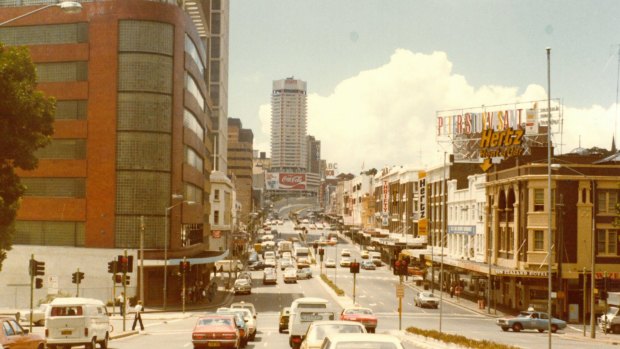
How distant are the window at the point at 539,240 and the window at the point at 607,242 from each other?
460 cm

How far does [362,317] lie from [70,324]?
17.0 m

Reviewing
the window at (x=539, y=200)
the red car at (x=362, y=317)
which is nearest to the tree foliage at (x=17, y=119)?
the red car at (x=362, y=317)

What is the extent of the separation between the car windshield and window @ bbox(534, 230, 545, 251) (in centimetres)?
4815

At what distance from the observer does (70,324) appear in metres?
31.6

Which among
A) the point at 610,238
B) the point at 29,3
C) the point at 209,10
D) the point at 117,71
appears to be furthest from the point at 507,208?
the point at 209,10

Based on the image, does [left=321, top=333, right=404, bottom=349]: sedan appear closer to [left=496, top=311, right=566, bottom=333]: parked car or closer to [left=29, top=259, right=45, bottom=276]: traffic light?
[left=29, top=259, right=45, bottom=276]: traffic light

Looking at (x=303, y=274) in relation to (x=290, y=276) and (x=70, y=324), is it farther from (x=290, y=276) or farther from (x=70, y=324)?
(x=70, y=324)

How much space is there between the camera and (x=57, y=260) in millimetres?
69625

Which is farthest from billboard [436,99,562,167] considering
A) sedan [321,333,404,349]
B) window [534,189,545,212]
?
sedan [321,333,404,349]

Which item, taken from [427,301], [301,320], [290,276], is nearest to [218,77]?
[290,276]

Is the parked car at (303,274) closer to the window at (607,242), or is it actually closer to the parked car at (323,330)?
the window at (607,242)

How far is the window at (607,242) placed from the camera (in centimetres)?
6981

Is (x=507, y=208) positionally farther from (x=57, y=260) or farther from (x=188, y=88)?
(x=57, y=260)

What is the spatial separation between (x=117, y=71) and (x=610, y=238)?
44967 millimetres
